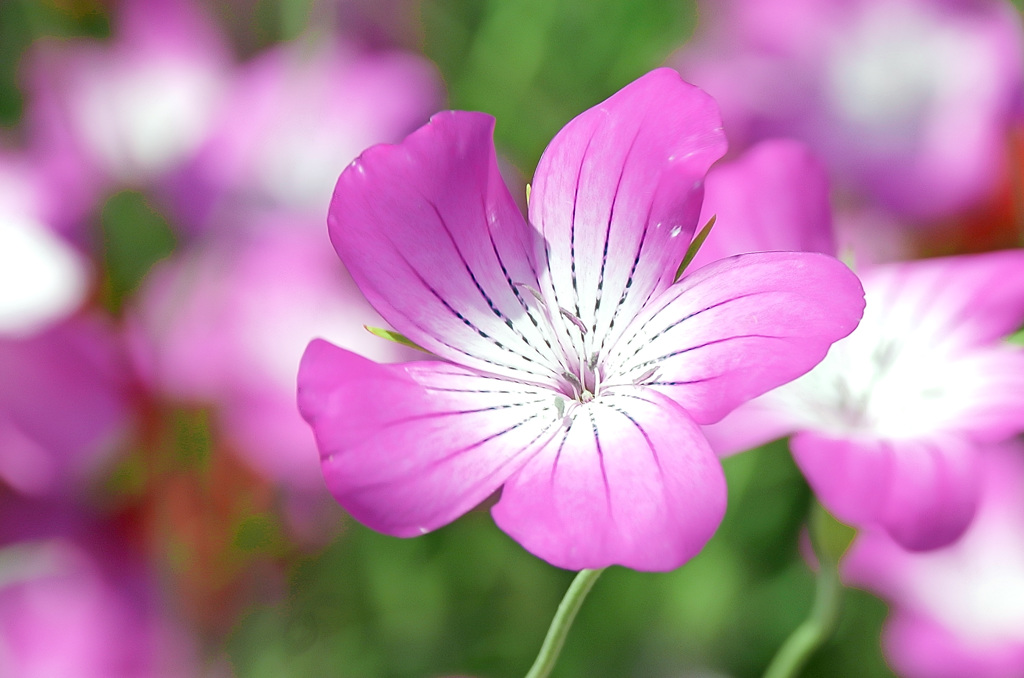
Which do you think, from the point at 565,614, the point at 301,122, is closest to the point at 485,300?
the point at 565,614

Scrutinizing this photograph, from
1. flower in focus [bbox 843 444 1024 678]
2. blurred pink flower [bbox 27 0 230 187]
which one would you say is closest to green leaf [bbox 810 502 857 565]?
flower in focus [bbox 843 444 1024 678]

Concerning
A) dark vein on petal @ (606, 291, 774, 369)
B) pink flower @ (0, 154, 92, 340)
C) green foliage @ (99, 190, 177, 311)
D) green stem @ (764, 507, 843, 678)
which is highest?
dark vein on petal @ (606, 291, 774, 369)

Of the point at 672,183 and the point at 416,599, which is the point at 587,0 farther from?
the point at 672,183

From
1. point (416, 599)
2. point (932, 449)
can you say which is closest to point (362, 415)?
point (932, 449)

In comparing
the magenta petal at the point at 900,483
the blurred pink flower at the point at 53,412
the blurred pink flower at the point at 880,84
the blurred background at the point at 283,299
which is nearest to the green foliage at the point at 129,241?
the blurred background at the point at 283,299

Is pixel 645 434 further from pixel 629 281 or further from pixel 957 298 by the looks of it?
pixel 957 298

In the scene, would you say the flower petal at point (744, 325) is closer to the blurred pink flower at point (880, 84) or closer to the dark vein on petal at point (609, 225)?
the dark vein on petal at point (609, 225)

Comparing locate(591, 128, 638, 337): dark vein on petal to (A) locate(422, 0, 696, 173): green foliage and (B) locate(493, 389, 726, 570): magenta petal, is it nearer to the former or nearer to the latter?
(B) locate(493, 389, 726, 570): magenta petal
